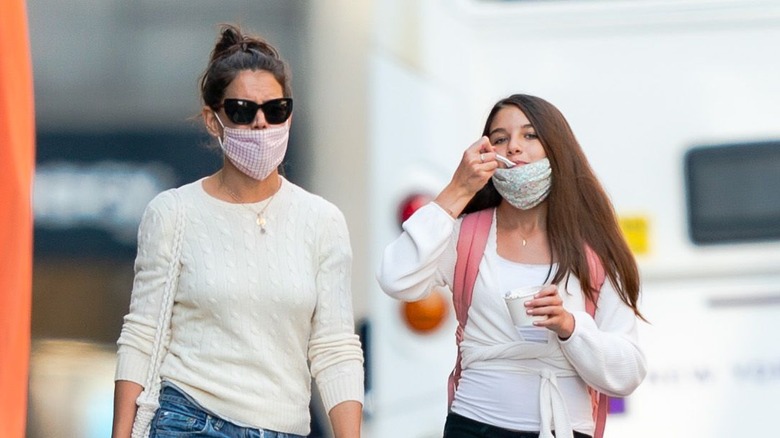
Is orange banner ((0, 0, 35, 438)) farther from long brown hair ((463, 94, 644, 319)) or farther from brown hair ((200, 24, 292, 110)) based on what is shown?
long brown hair ((463, 94, 644, 319))

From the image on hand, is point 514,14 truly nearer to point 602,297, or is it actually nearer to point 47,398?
point 602,297

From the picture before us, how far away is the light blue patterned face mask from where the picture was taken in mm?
3633

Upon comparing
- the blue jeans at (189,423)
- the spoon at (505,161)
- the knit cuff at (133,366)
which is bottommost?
the blue jeans at (189,423)

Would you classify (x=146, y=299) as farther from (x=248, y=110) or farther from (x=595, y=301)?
(x=595, y=301)

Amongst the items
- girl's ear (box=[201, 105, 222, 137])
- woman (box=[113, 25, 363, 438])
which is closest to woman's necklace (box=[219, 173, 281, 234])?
woman (box=[113, 25, 363, 438])

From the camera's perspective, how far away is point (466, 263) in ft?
12.1

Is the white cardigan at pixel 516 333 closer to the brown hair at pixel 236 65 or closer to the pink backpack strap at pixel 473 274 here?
the pink backpack strap at pixel 473 274

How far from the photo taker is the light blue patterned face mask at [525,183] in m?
3.63

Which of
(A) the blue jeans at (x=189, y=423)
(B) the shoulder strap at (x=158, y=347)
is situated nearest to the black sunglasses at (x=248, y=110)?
(B) the shoulder strap at (x=158, y=347)

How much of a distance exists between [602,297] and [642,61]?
1.49 metres

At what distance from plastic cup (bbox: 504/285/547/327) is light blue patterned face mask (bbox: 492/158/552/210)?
290 millimetres

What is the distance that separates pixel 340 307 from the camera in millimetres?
3609

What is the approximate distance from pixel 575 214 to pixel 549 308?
382 mm

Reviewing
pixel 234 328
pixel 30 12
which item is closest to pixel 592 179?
pixel 234 328
